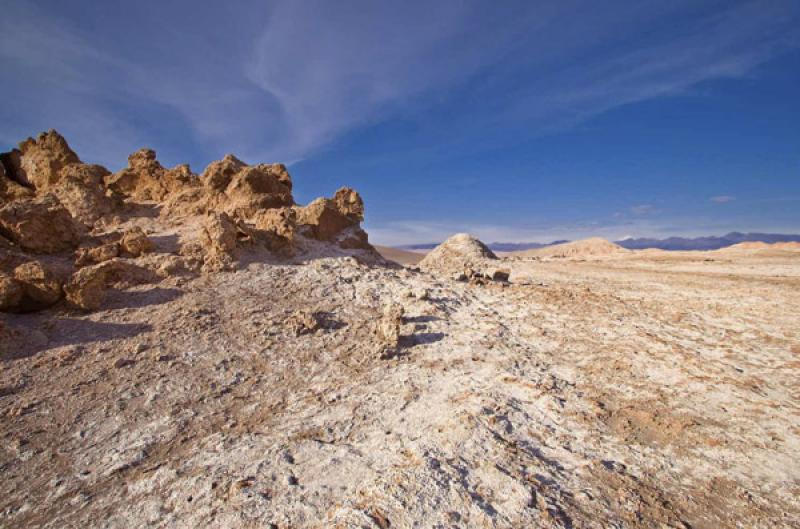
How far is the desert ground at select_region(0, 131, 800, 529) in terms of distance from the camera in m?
3.34

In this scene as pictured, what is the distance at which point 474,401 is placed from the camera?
16.1 ft

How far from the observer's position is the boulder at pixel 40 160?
11.5 meters

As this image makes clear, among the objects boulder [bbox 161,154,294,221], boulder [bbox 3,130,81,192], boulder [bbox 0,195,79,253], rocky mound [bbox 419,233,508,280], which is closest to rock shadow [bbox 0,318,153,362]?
boulder [bbox 0,195,79,253]

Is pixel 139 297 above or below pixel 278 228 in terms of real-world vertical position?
below

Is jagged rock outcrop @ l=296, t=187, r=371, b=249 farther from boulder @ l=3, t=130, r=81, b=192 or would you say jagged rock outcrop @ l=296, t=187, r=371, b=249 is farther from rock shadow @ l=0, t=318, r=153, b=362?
boulder @ l=3, t=130, r=81, b=192

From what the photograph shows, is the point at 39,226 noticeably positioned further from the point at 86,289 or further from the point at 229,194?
the point at 229,194

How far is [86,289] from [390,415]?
18.6ft

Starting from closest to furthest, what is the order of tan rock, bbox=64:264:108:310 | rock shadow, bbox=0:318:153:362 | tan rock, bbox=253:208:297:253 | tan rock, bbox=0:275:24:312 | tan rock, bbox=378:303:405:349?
rock shadow, bbox=0:318:153:362 → tan rock, bbox=0:275:24:312 → tan rock, bbox=64:264:108:310 → tan rock, bbox=378:303:405:349 → tan rock, bbox=253:208:297:253

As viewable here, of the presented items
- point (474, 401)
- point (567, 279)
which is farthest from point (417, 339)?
point (567, 279)

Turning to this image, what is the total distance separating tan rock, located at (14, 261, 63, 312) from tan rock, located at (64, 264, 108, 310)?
0.22 meters

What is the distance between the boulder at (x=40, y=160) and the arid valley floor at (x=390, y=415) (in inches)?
314

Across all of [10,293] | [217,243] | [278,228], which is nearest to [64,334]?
[10,293]

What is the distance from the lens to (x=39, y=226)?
7.65m

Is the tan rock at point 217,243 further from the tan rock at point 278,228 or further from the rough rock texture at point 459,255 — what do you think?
the rough rock texture at point 459,255
